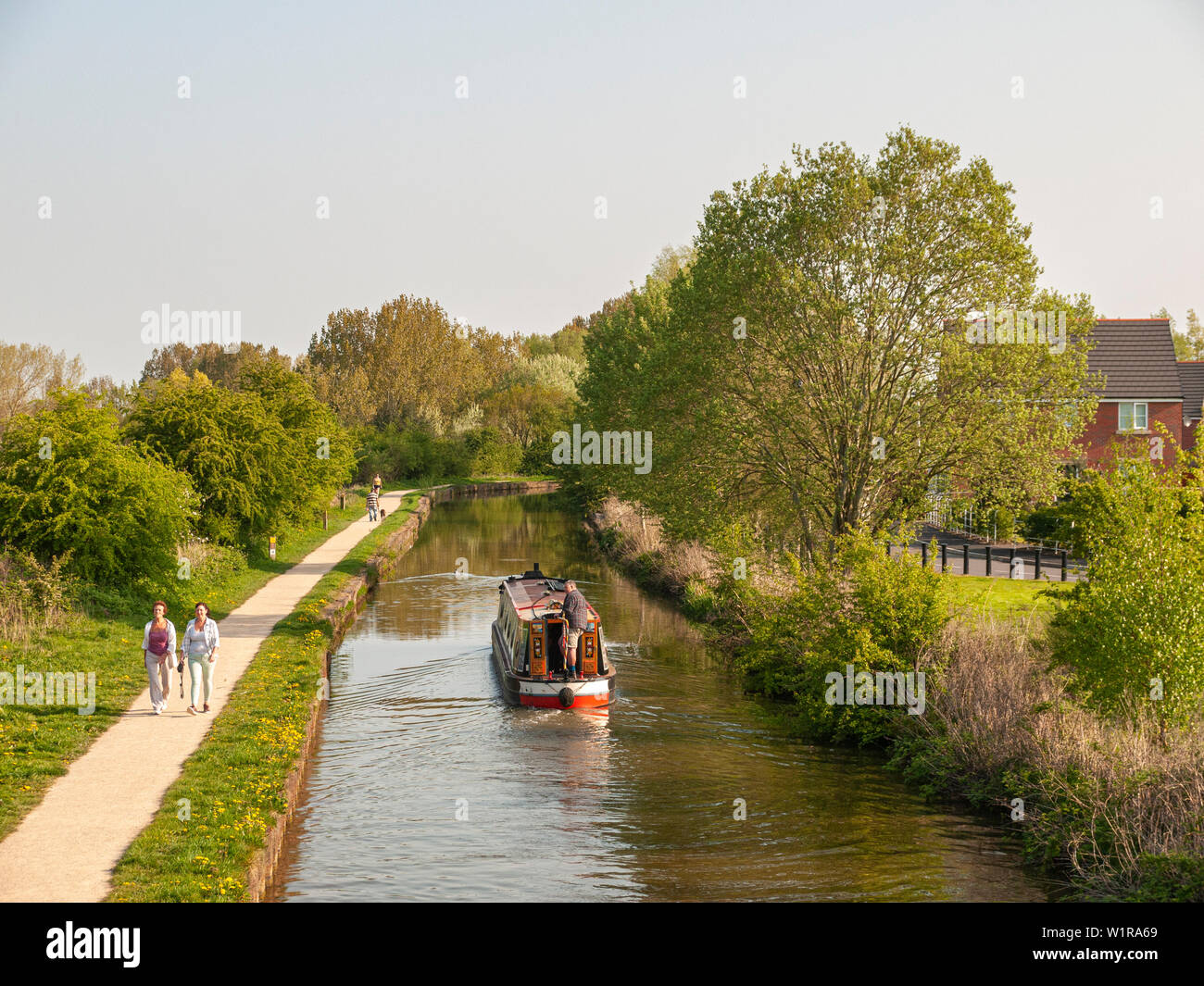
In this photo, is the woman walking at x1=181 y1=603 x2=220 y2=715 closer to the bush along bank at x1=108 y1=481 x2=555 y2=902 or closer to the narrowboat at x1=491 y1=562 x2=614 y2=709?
the bush along bank at x1=108 y1=481 x2=555 y2=902

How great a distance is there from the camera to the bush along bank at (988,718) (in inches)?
480

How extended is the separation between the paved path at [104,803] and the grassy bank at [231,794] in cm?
20

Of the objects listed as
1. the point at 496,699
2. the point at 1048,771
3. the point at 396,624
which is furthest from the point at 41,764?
the point at 396,624

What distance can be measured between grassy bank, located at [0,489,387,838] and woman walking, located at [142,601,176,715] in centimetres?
60

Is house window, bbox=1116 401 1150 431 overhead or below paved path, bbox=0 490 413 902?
overhead

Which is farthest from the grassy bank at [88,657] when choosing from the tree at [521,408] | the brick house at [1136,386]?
the tree at [521,408]

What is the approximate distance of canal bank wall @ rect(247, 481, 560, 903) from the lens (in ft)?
38.4

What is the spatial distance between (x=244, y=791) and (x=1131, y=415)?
1722 inches

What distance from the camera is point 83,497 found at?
22938 mm

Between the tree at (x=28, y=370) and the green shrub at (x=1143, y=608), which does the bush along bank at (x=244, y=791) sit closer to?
the green shrub at (x=1143, y=608)

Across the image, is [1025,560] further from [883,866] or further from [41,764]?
[41,764]

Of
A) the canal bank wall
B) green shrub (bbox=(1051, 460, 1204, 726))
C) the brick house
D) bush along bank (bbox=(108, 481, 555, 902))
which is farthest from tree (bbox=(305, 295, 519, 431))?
green shrub (bbox=(1051, 460, 1204, 726))

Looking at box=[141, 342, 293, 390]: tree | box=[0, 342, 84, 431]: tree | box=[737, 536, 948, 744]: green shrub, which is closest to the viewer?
box=[737, 536, 948, 744]: green shrub

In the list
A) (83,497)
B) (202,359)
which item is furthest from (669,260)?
(202,359)
